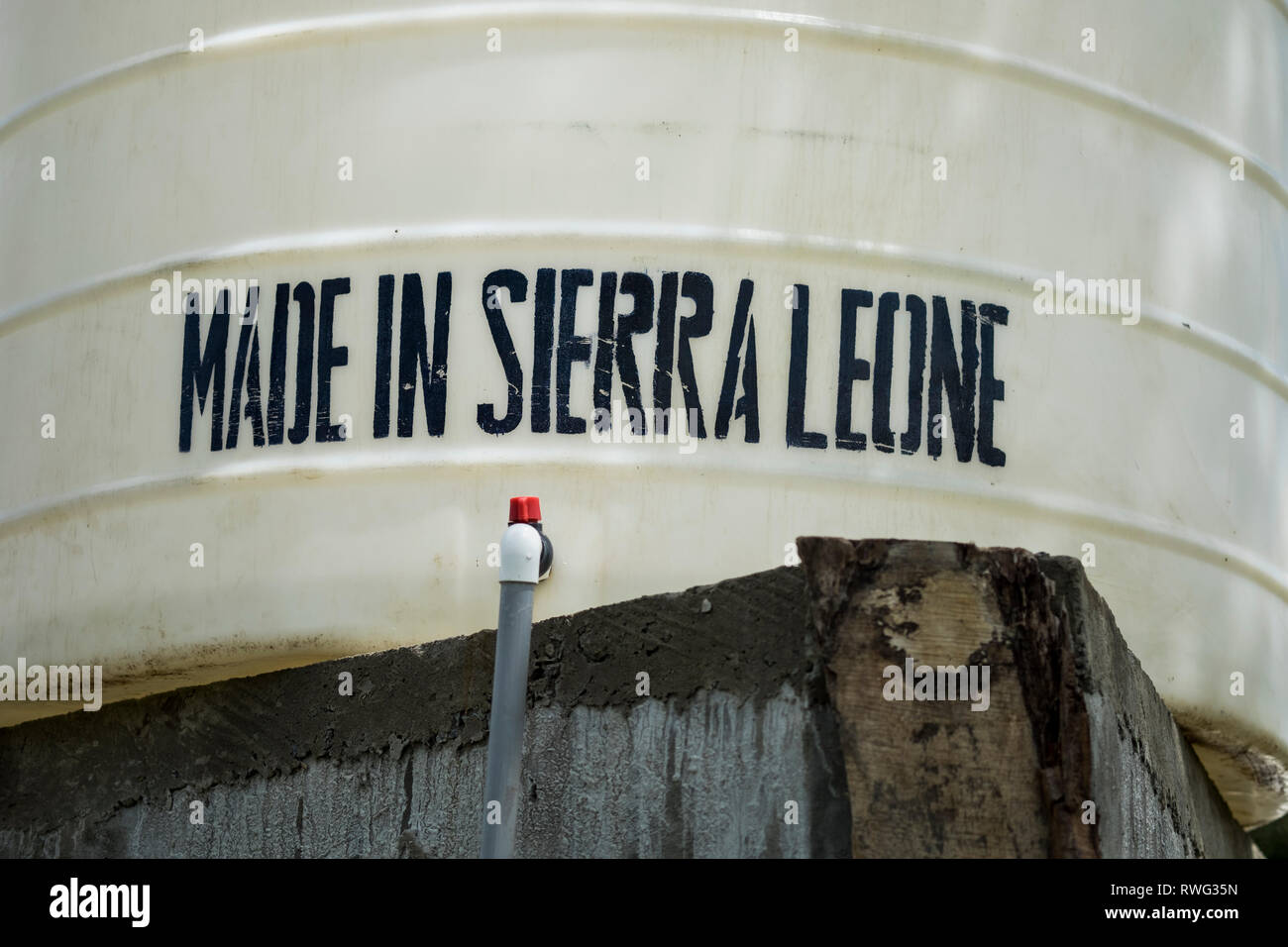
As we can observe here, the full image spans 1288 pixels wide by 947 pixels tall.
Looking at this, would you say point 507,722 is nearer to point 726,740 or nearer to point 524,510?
point 726,740

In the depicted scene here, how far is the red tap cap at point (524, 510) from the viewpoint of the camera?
15.6ft

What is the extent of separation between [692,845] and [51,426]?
2.63 m

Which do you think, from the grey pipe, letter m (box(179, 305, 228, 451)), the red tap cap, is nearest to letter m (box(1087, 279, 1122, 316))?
the red tap cap

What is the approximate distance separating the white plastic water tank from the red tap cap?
1.53ft

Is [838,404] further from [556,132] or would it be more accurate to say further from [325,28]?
[325,28]

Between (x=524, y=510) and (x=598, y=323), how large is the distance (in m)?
0.77

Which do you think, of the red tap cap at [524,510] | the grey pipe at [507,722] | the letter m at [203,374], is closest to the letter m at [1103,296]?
the red tap cap at [524,510]

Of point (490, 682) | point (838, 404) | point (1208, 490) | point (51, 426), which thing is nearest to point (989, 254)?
point (838, 404)

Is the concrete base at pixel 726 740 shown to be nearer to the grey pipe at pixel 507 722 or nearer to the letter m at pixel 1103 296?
the grey pipe at pixel 507 722

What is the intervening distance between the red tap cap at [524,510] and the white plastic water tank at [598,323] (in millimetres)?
467

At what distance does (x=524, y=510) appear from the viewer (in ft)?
15.6

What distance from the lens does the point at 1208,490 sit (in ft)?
19.6

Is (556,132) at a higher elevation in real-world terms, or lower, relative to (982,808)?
higher
